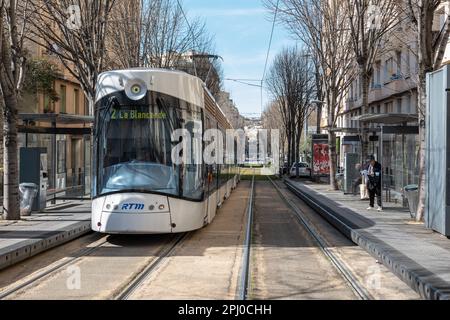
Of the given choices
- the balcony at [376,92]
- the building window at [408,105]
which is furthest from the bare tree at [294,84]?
the building window at [408,105]

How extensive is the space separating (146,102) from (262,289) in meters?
5.37

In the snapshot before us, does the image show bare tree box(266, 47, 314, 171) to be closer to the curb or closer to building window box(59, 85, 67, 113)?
building window box(59, 85, 67, 113)

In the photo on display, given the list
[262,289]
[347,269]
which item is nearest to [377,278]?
[347,269]

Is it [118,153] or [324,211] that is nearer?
[118,153]

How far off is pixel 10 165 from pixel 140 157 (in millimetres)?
4485

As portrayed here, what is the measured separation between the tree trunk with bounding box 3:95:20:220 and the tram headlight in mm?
4243

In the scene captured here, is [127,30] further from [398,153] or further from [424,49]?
[424,49]

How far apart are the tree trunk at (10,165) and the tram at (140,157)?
137 inches

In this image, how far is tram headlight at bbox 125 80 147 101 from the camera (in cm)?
1229

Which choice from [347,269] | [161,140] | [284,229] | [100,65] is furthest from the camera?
[100,65]

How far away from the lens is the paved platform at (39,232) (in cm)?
1048

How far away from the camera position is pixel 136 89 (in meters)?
12.3
